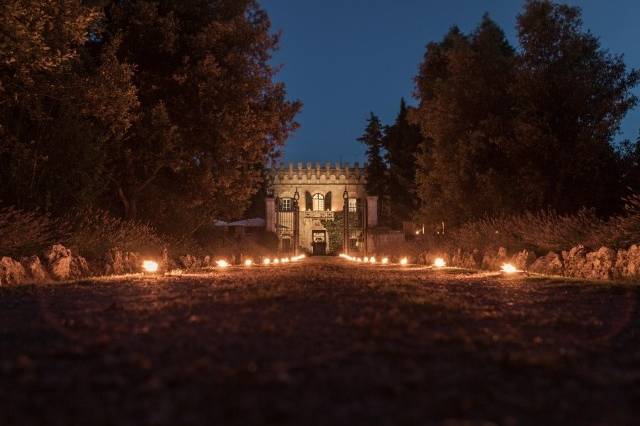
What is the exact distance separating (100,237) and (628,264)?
11142 mm

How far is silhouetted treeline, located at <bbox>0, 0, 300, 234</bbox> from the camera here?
12.1 meters

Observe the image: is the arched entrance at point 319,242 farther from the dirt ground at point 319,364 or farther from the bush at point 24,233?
the dirt ground at point 319,364

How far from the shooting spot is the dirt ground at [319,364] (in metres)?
2.43

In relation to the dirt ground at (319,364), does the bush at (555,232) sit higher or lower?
higher

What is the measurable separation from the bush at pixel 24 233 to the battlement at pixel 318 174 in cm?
4952

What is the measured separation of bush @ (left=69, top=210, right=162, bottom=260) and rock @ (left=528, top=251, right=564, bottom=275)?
9671mm

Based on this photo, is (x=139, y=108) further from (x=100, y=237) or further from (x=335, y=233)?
(x=335, y=233)

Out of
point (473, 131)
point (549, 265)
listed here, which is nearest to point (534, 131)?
point (473, 131)

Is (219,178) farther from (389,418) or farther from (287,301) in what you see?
(389,418)

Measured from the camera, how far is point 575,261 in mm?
11883

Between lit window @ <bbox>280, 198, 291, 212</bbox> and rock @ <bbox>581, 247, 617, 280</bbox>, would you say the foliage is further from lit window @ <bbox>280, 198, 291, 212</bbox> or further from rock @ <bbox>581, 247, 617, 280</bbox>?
lit window @ <bbox>280, 198, 291, 212</bbox>

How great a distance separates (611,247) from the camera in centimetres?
1151

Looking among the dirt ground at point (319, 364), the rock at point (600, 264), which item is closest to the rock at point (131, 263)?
the dirt ground at point (319, 364)

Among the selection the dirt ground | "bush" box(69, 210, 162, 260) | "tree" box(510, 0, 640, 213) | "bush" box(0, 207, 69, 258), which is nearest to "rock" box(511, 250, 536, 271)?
"tree" box(510, 0, 640, 213)
